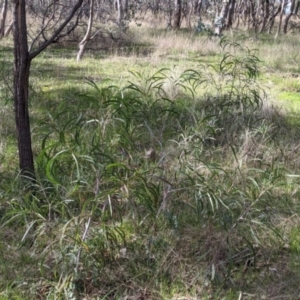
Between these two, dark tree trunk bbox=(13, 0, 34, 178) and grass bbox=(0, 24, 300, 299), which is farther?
dark tree trunk bbox=(13, 0, 34, 178)

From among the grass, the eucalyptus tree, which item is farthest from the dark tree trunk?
the grass

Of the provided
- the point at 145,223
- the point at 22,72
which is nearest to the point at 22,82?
the point at 22,72

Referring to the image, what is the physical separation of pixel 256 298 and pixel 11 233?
4.72ft

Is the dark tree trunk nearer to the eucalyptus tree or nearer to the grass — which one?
the eucalyptus tree

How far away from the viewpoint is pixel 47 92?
5578 millimetres

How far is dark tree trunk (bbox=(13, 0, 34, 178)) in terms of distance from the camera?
2686 mm

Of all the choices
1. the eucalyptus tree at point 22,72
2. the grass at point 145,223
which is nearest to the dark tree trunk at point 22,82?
the eucalyptus tree at point 22,72

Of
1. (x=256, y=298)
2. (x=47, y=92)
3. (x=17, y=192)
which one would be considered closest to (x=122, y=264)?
(x=256, y=298)

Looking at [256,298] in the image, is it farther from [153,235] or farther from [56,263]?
[56,263]

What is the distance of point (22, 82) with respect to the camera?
2764 millimetres

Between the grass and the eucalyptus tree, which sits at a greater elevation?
the eucalyptus tree

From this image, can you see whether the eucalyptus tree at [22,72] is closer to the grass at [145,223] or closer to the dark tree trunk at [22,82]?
the dark tree trunk at [22,82]

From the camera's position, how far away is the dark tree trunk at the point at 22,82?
2686 mm

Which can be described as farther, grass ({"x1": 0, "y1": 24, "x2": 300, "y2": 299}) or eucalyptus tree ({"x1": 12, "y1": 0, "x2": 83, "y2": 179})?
eucalyptus tree ({"x1": 12, "y1": 0, "x2": 83, "y2": 179})
